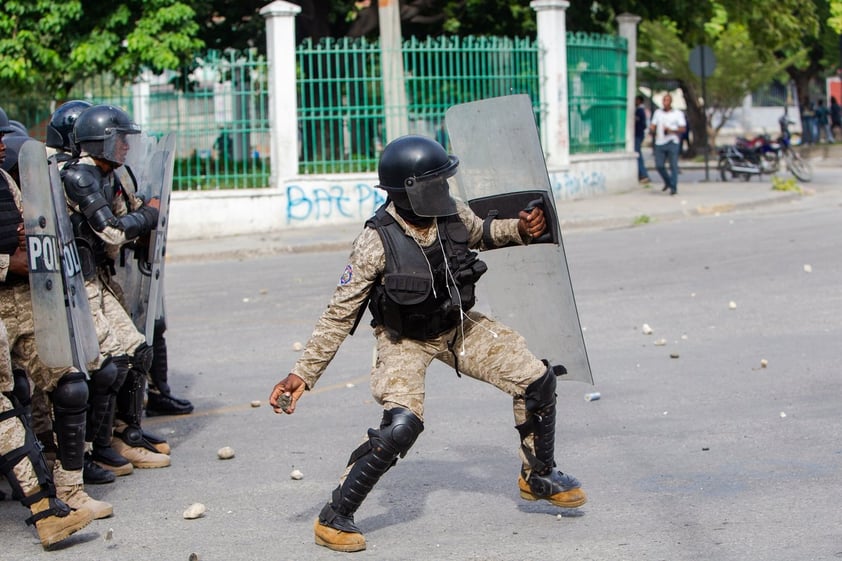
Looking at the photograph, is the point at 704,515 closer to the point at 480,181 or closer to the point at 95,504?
the point at 480,181

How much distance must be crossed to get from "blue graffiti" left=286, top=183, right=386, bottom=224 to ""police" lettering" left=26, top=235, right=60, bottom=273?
11.9 m

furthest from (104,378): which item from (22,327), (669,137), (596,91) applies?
(669,137)

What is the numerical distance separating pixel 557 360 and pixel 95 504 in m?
2.04

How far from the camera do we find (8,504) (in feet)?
17.5

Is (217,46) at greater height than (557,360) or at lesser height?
A: greater

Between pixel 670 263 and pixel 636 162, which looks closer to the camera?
pixel 670 263

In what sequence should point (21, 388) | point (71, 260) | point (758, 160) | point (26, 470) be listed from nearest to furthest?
point (26, 470), point (21, 388), point (71, 260), point (758, 160)

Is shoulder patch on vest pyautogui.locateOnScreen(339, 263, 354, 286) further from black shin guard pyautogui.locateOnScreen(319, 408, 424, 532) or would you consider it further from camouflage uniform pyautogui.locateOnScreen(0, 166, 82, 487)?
camouflage uniform pyautogui.locateOnScreen(0, 166, 82, 487)

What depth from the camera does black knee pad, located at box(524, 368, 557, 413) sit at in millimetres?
4703

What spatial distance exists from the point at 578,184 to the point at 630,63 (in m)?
2.79

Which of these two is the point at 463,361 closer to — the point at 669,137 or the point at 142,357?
the point at 142,357

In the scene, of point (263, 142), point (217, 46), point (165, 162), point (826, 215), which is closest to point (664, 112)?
point (826, 215)

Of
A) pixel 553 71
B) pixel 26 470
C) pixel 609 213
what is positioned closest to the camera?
pixel 26 470

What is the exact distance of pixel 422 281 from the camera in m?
4.53
